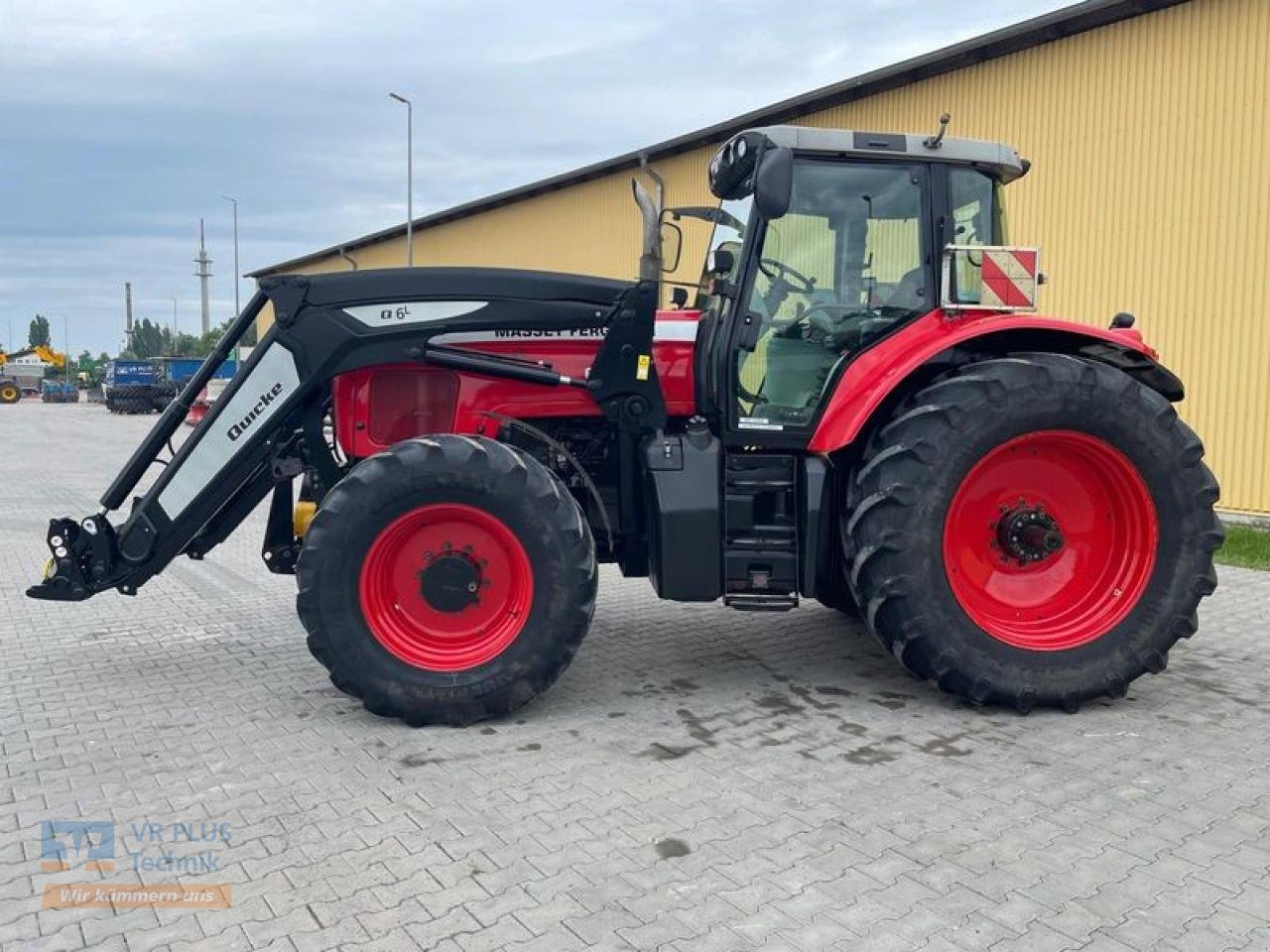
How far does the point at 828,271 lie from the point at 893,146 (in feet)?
2.20

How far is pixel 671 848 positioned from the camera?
354 cm

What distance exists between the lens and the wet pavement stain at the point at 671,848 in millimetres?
3488

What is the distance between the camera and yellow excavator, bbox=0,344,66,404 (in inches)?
1909

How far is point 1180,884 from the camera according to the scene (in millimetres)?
3301

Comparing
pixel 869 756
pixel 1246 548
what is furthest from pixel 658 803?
pixel 1246 548

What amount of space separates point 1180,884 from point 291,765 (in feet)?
10.6

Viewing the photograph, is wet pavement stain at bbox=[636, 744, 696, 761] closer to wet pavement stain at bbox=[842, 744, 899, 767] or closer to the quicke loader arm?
wet pavement stain at bbox=[842, 744, 899, 767]

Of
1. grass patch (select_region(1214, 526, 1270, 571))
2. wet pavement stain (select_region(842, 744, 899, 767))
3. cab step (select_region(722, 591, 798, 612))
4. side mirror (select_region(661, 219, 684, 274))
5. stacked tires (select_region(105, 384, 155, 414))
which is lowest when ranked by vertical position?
wet pavement stain (select_region(842, 744, 899, 767))

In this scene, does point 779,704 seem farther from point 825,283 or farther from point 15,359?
point 15,359

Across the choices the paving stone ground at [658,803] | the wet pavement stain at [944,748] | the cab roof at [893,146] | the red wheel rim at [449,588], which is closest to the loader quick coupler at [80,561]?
the paving stone ground at [658,803]

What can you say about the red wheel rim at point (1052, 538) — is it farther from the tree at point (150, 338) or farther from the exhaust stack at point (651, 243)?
the tree at point (150, 338)

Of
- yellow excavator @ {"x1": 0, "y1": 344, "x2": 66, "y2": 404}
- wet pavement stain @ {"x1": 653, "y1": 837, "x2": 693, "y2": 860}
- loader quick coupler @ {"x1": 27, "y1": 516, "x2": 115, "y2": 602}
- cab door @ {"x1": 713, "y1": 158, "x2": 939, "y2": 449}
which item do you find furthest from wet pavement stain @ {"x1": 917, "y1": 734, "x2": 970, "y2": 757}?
yellow excavator @ {"x1": 0, "y1": 344, "x2": 66, "y2": 404}

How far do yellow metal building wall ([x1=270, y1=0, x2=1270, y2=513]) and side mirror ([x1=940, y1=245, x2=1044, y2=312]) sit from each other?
21.2 feet

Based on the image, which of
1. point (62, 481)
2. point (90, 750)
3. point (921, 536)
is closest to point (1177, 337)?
point (921, 536)
